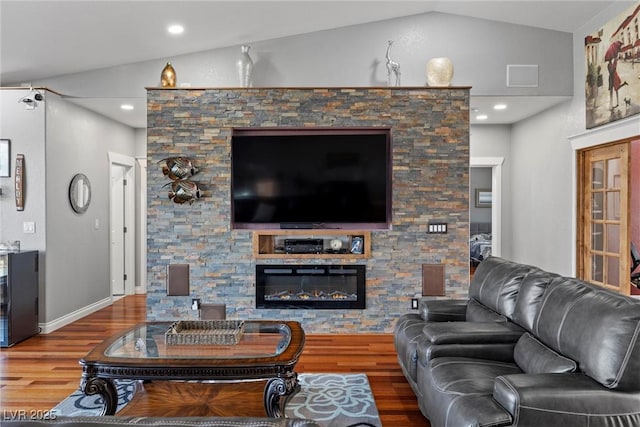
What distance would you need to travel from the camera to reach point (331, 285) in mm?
4938

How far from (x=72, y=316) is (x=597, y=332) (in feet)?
17.5

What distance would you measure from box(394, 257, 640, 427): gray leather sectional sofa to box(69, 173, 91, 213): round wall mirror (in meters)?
4.17

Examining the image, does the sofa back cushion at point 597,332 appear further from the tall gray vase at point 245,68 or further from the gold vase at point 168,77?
the gold vase at point 168,77

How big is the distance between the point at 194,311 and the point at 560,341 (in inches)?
146

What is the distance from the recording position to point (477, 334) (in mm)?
2682

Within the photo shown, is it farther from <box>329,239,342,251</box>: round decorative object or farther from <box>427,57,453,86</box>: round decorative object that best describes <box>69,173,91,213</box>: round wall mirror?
<box>427,57,453,86</box>: round decorative object

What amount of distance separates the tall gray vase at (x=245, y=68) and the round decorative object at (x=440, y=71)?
6.38 feet

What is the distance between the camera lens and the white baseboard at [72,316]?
483 cm

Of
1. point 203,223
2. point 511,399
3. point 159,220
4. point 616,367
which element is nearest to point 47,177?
point 159,220

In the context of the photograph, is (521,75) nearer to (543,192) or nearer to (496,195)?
(543,192)

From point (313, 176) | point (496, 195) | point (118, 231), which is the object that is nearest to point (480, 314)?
point (313, 176)

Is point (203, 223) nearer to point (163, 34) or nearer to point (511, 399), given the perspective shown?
point (163, 34)

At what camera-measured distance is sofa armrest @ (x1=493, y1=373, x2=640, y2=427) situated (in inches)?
70.6

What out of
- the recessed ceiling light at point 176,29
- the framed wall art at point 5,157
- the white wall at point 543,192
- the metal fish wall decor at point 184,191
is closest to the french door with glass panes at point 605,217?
the white wall at point 543,192
